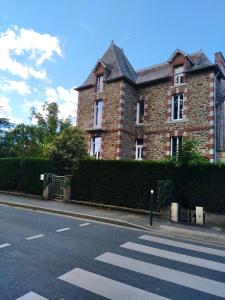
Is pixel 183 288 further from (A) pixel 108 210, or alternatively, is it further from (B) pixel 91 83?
(B) pixel 91 83

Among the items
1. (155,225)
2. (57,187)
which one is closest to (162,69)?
(57,187)

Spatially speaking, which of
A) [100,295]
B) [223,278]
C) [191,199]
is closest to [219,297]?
[223,278]

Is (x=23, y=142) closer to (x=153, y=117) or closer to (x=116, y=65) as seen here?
(x=116, y=65)

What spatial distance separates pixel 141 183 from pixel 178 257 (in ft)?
21.6

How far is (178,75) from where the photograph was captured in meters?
18.7

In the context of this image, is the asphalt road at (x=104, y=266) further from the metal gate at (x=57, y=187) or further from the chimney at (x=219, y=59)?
the chimney at (x=219, y=59)

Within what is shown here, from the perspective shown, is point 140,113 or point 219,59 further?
point 140,113

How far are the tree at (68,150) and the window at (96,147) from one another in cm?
166

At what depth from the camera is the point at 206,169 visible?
10969 millimetres

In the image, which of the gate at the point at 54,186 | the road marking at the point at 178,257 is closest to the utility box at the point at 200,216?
the road marking at the point at 178,257

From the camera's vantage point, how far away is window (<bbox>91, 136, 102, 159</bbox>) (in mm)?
20422

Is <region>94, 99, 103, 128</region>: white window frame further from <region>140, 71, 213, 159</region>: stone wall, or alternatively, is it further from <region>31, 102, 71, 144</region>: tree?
<region>31, 102, 71, 144</region>: tree


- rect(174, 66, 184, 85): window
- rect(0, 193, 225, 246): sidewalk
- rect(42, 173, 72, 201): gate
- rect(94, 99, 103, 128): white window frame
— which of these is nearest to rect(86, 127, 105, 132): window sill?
rect(94, 99, 103, 128): white window frame

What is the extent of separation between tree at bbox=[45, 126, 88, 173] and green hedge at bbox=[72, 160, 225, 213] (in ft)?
11.0
